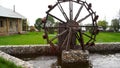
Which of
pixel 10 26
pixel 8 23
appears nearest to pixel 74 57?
pixel 8 23

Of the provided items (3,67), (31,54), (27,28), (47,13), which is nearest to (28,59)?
(31,54)

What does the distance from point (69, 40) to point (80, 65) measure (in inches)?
76.9

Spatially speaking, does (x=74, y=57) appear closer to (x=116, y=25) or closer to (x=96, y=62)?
(x=96, y=62)

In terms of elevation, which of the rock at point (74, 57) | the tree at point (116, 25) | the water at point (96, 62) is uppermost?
the tree at point (116, 25)

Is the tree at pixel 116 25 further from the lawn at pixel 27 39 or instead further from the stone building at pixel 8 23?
the stone building at pixel 8 23

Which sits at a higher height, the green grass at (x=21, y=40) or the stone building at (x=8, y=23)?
the stone building at (x=8, y=23)

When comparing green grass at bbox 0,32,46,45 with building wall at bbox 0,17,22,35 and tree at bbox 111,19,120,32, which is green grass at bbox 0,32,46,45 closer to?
→ building wall at bbox 0,17,22,35

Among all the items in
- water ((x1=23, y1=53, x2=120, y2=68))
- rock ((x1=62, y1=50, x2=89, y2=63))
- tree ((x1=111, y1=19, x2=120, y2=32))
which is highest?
tree ((x1=111, y1=19, x2=120, y2=32))

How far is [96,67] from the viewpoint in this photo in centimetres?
1109

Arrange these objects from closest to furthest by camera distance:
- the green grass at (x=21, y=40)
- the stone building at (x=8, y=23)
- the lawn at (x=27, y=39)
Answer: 1. the green grass at (x=21, y=40)
2. the lawn at (x=27, y=39)
3. the stone building at (x=8, y=23)

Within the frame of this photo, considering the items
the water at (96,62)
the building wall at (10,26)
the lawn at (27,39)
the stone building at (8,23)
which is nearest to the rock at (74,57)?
the water at (96,62)

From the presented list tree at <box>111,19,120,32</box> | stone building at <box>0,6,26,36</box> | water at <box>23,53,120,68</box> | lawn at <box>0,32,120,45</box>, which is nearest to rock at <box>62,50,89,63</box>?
water at <box>23,53,120,68</box>

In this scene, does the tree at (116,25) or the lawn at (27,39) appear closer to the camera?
the lawn at (27,39)

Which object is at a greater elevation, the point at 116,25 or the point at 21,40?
the point at 116,25
